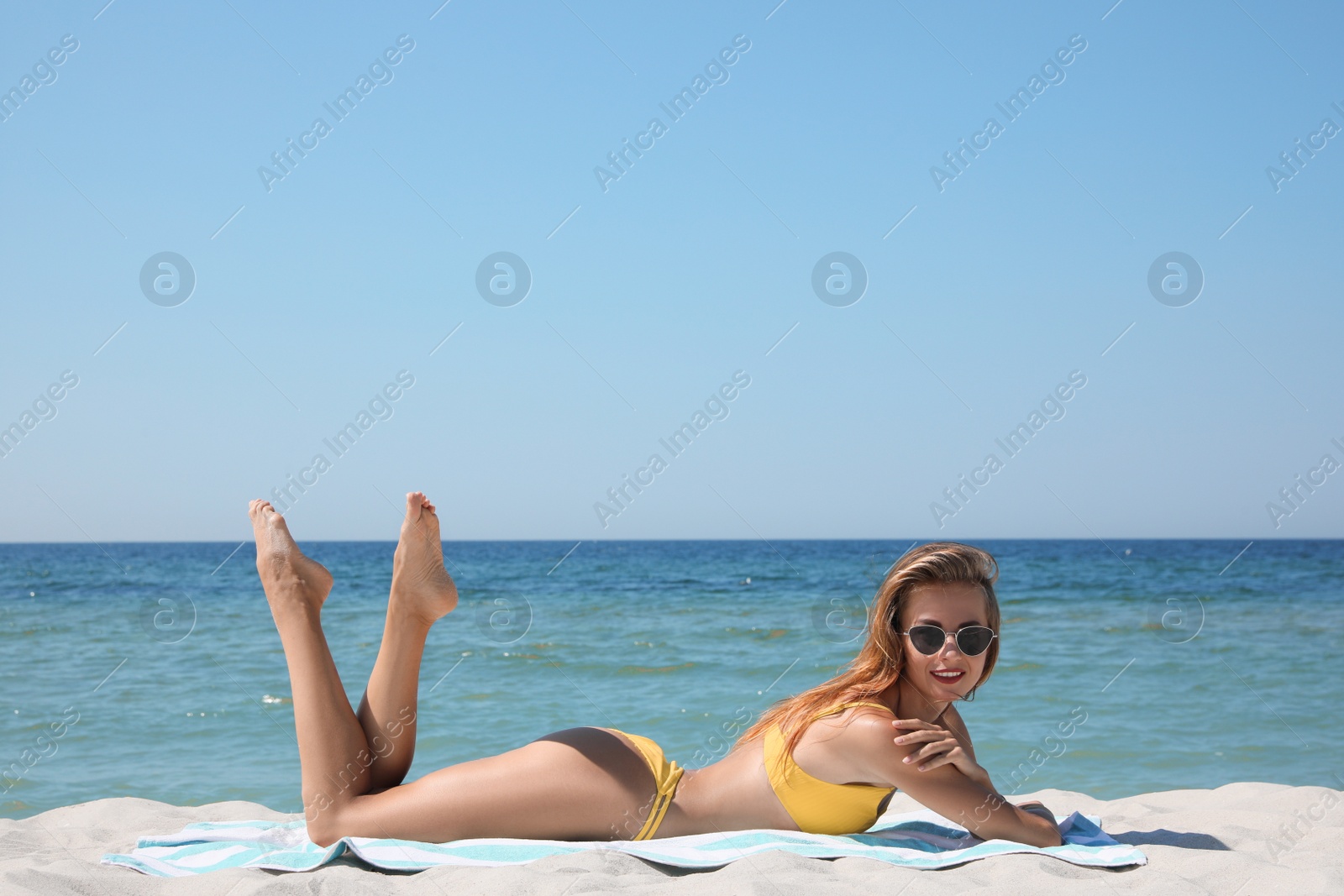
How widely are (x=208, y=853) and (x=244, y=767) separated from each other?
3.21m

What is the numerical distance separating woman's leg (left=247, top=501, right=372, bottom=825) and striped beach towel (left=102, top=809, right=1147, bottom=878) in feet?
0.62

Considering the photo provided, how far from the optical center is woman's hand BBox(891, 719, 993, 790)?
2.96 m

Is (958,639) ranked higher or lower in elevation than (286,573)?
lower

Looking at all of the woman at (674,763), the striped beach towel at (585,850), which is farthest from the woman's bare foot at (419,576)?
the striped beach towel at (585,850)

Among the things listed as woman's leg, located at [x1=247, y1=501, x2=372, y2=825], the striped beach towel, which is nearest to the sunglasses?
the striped beach towel

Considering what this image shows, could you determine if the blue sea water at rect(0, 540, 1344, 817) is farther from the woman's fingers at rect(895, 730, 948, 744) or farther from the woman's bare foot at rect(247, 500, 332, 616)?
the woman's bare foot at rect(247, 500, 332, 616)

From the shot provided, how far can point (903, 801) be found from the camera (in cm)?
485

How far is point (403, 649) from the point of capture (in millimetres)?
3402

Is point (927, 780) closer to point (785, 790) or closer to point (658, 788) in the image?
point (785, 790)

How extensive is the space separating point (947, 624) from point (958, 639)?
0.06 m

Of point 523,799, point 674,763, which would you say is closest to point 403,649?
point 523,799

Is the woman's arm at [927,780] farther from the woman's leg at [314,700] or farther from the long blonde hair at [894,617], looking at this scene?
the woman's leg at [314,700]

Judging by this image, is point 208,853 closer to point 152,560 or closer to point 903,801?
point 903,801

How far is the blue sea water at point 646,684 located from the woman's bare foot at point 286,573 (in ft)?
6.69
